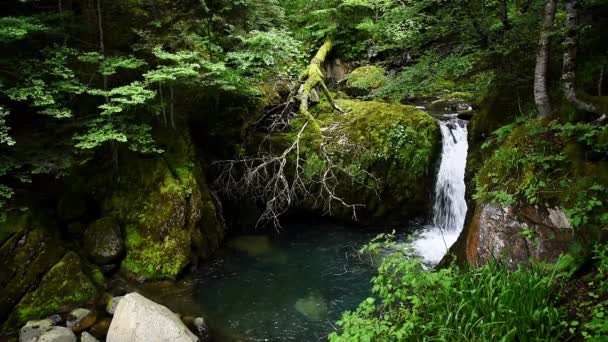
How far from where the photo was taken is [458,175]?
32.1 ft

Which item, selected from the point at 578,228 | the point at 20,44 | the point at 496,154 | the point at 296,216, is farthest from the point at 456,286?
the point at 20,44

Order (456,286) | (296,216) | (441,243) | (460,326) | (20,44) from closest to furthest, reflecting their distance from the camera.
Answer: (460,326) → (456,286) → (20,44) → (441,243) → (296,216)

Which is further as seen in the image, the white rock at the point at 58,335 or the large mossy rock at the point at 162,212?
the large mossy rock at the point at 162,212

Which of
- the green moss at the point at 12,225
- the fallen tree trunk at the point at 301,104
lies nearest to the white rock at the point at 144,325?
the green moss at the point at 12,225

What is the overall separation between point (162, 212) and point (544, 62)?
301 inches

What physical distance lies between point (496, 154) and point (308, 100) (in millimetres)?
6550

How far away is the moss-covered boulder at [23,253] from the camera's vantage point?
6.59 meters

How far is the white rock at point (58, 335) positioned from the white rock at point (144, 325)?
2.07 ft

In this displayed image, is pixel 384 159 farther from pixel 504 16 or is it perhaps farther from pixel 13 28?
pixel 13 28

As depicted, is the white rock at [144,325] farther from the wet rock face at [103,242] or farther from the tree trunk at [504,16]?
the tree trunk at [504,16]

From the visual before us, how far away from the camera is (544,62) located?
5.49 m

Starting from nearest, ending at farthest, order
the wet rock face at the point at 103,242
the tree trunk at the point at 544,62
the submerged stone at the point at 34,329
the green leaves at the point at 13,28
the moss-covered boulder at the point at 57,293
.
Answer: the tree trunk at the point at 544,62 < the green leaves at the point at 13,28 < the submerged stone at the point at 34,329 < the moss-covered boulder at the point at 57,293 < the wet rock face at the point at 103,242

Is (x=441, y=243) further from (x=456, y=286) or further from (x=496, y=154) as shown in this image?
(x=456, y=286)

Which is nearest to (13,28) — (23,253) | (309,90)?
(23,253)
